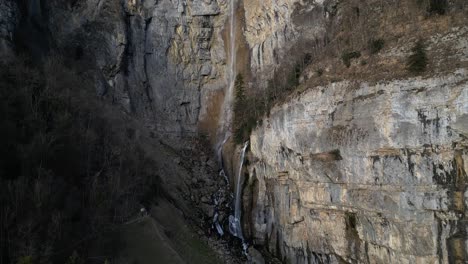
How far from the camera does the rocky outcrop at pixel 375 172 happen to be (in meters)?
17.1

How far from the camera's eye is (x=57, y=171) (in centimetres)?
2064

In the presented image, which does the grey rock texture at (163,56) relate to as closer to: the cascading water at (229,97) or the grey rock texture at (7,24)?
the cascading water at (229,97)

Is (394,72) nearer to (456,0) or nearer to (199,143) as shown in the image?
(456,0)

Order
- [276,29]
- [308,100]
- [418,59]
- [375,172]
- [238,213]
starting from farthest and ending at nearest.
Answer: [276,29] < [238,213] < [308,100] < [375,172] < [418,59]

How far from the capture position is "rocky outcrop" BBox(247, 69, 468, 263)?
1714cm

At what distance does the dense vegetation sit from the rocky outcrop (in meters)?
11.6

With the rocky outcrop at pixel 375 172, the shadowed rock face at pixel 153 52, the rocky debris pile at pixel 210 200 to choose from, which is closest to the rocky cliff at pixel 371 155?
the rocky outcrop at pixel 375 172

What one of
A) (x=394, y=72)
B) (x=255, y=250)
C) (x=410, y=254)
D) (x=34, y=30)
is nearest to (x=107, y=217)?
(x=255, y=250)

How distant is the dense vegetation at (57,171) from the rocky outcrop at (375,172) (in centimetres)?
1157

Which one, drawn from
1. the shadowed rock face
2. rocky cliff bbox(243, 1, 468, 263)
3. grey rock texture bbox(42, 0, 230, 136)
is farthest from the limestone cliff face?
rocky cliff bbox(243, 1, 468, 263)

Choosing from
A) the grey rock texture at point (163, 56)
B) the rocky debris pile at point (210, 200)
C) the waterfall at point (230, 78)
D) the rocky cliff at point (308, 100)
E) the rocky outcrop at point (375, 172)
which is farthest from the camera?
the waterfall at point (230, 78)

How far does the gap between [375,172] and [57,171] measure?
675 inches

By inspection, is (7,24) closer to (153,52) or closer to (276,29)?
(153,52)

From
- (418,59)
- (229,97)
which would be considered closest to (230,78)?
(229,97)
